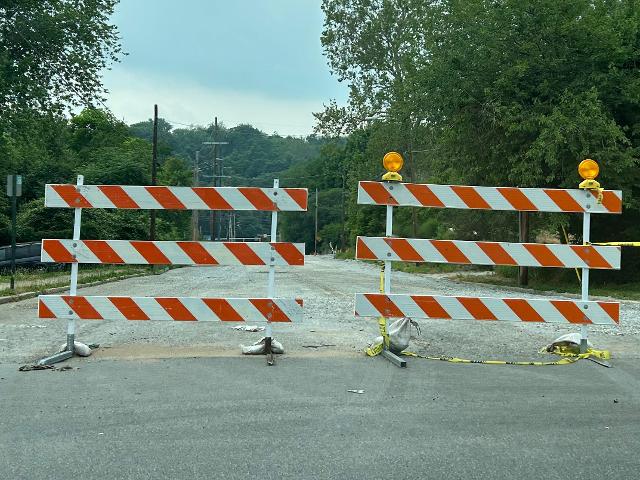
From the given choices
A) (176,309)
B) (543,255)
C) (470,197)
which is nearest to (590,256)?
(543,255)

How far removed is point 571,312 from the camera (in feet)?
23.3

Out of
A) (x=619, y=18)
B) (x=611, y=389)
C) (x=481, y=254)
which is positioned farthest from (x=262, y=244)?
(x=619, y=18)

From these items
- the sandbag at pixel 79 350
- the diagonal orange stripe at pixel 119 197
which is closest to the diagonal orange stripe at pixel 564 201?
the diagonal orange stripe at pixel 119 197

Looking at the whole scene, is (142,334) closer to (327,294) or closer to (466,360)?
(466,360)

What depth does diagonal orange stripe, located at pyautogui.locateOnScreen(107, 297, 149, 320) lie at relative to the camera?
7000 mm

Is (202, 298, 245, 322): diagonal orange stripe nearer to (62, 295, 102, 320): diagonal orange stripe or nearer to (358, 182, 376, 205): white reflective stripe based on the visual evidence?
(62, 295, 102, 320): diagonal orange stripe

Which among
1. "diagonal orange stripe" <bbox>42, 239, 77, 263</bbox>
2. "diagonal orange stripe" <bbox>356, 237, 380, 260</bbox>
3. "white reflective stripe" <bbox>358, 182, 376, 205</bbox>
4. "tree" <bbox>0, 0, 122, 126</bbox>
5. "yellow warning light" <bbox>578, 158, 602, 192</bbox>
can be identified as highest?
"tree" <bbox>0, 0, 122, 126</bbox>

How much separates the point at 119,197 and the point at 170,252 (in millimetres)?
805

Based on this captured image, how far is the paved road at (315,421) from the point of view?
405 cm

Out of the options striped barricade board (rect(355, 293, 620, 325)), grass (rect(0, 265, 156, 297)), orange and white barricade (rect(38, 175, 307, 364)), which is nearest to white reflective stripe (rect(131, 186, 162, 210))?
orange and white barricade (rect(38, 175, 307, 364))

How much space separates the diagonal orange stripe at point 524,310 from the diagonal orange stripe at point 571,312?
0.24 meters

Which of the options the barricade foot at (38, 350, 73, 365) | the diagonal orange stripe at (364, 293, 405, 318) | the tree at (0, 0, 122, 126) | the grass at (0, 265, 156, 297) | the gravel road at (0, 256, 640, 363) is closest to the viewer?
the barricade foot at (38, 350, 73, 365)

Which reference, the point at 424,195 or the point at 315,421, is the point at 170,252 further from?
the point at 315,421

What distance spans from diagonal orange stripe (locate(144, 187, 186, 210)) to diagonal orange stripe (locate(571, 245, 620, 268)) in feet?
13.9
